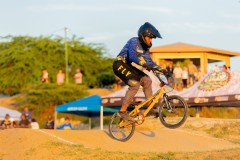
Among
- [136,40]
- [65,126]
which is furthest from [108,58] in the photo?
[136,40]

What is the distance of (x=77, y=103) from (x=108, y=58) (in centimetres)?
2741

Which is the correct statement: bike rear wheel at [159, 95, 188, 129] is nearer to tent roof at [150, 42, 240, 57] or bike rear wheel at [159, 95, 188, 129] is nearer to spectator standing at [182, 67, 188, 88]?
Answer: spectator standing at [182, 67, 188, 88]

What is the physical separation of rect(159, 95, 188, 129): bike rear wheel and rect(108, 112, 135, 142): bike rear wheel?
74cm

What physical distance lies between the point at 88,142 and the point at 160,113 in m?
1.59

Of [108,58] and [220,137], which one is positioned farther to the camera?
[108,58]

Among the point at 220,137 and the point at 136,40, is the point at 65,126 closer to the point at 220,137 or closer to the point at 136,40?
the point at 220,137

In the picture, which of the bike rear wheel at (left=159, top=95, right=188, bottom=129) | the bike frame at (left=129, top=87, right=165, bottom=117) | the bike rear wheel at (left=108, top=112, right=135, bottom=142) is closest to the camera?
the bike rear wheel at (left=159, top=95, right=188, bottom=129)

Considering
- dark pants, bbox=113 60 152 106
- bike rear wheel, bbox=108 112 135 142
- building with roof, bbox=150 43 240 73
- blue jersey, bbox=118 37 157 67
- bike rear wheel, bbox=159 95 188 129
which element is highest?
building with roof, bbox=150 43 240 73

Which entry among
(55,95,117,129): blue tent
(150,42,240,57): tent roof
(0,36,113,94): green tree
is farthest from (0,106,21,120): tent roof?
(0,36,113,94): green tree

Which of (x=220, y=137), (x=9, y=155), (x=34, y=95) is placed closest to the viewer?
(x=9, y=155)

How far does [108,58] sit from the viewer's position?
54469mm

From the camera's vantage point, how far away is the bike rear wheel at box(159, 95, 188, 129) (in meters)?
13.5

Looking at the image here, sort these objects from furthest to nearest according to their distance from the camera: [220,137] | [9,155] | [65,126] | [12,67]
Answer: [12,67], [65,126], [220,137], [9,155]

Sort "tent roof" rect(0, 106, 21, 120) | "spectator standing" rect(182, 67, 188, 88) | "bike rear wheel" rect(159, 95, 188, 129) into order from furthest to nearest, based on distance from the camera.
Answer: "spectator standing" rect(182, 67, 188, 88) < "tent roof" rect(0, 106, 21, 120) < "bike rear wheel" rect(159, 95, 188, 129)
